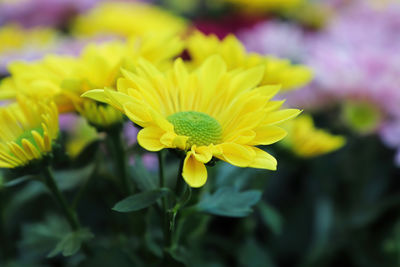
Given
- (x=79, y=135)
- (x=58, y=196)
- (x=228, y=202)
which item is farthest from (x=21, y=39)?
(x=228, y=202)

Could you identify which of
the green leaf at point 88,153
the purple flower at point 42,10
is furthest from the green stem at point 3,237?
the purple flower at point 42,10

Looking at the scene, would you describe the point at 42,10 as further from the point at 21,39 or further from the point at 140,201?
the point at 140,201

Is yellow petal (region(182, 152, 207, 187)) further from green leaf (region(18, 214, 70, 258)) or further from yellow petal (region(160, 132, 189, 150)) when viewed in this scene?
green leaf (region(18, 214, 70, 258))

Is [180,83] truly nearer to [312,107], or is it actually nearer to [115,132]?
[115,132]

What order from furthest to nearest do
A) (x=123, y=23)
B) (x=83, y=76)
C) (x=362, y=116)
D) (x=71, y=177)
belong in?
1. (x=123, y=23)
2. (x=362, y=116)
3. (x=71, y=177)
4. (x=83, y=76)

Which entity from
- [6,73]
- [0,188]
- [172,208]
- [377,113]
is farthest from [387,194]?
[6,73]

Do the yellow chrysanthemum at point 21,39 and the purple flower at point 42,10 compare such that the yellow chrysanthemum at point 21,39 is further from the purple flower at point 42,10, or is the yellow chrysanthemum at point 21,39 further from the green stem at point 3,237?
the green stem at point 3,237

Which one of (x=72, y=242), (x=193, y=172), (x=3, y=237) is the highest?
(x=193, y=172)
